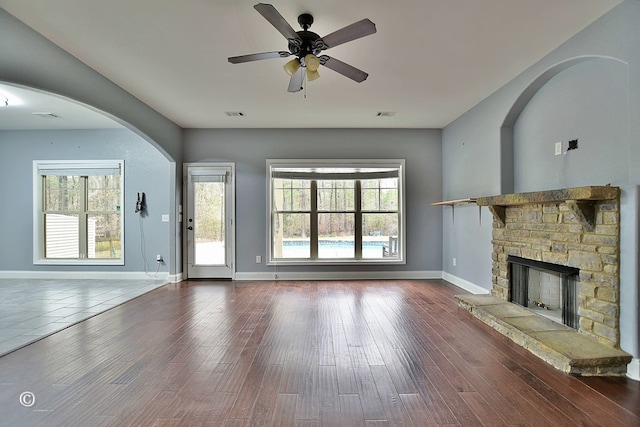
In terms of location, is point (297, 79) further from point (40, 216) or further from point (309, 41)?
point (40, 216)

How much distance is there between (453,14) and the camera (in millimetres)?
2561

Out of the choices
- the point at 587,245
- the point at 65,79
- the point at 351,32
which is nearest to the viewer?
the point at 351,32

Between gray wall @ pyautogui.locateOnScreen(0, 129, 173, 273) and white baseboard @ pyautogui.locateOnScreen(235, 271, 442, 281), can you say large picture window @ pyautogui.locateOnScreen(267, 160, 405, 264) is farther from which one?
gray wall @ pyautogui.locateOnScreen(0, 129, 173, 273)

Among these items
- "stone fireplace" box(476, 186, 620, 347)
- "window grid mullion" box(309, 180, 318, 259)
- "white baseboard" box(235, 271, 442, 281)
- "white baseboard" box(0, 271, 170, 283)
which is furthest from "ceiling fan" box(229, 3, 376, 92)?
"white baseboard" box(0, 271, 170, 283)

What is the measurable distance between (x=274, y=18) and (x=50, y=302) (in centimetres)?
467

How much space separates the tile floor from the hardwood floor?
0.26 m

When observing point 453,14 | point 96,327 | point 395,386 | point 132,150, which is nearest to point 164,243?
point 132,150

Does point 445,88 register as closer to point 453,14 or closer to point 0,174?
point 453,14

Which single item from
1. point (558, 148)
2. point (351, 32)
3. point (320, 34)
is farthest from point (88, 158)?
point (558, 148)

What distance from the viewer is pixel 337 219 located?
605 centimetres

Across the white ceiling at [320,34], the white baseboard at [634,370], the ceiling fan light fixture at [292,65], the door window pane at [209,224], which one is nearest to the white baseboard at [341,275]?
the door window pane at [209,224]

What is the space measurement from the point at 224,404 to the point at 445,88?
161 inches

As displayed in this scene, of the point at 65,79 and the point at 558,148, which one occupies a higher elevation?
the point at 65,79

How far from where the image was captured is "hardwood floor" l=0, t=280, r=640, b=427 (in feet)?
6.31
